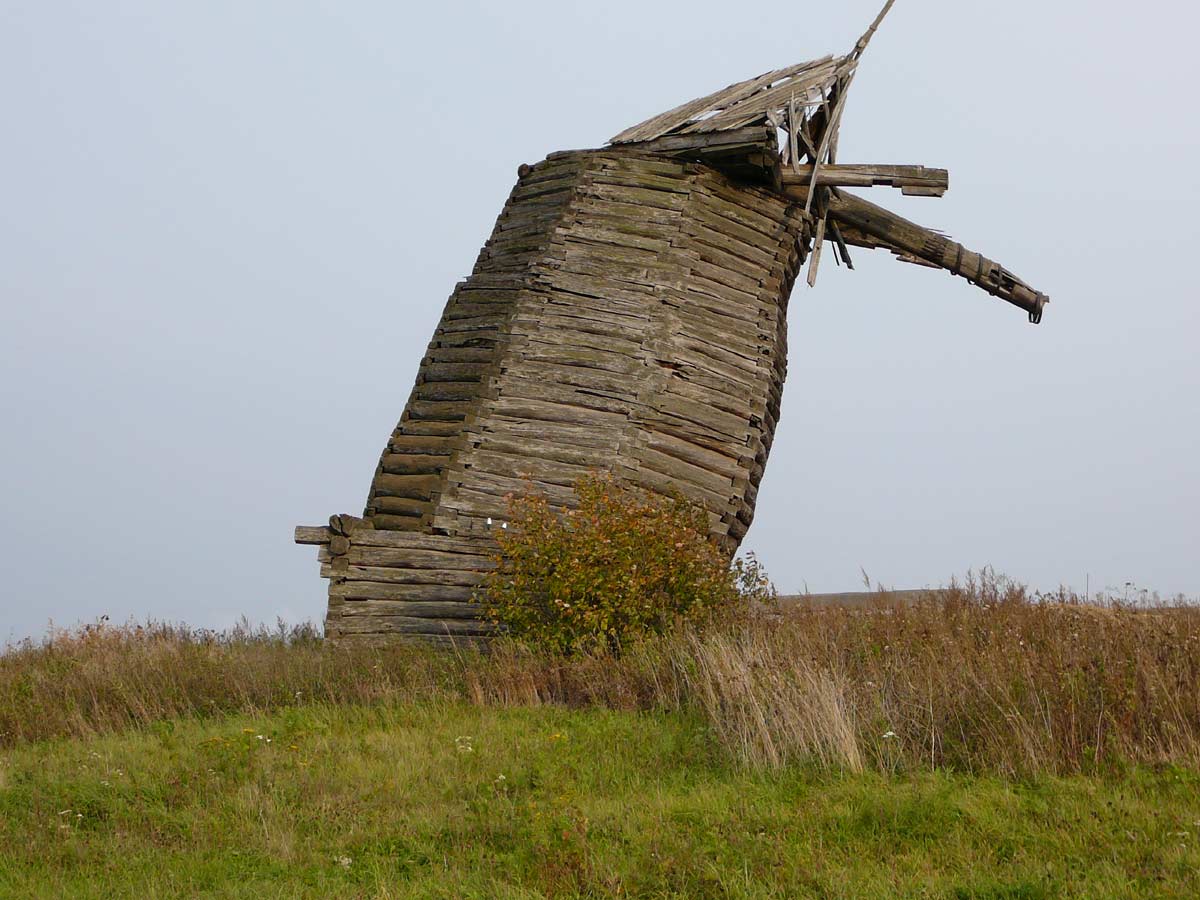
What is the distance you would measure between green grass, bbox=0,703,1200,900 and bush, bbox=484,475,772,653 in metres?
3.11

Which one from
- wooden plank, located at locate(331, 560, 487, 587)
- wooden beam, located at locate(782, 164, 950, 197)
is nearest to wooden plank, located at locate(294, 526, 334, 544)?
wooden plank, located at locate(331, 560, 487, 587)

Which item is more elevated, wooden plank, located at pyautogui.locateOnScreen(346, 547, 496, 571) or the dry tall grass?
wooden plank, located at pyautogui.locateOnScreen(346, 547, 496, 571)

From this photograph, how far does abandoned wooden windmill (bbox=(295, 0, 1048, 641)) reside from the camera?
18172mm

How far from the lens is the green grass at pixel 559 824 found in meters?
8.00

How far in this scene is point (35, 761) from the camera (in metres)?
12.1

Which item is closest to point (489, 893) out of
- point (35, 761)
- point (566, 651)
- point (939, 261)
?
point (35, 761)

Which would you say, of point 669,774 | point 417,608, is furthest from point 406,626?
point 669,774

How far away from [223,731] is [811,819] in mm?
6724

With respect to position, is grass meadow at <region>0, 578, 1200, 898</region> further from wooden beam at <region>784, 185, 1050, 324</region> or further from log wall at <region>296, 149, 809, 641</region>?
wooden beam at <region>784, 185, 1050, 324</region>

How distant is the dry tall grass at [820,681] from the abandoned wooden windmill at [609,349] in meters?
1.93

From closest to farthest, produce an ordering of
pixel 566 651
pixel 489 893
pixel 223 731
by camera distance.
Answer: pixel 489 893 → pixel 223 731 → pixel 566 651

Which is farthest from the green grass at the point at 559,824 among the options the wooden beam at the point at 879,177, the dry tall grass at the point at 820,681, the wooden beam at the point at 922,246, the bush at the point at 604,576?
the wooden beam at the point at 922,246

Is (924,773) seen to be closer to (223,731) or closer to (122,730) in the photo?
(223,731)

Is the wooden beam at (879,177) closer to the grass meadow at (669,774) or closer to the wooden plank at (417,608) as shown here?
the wooden plank at (417,608)
